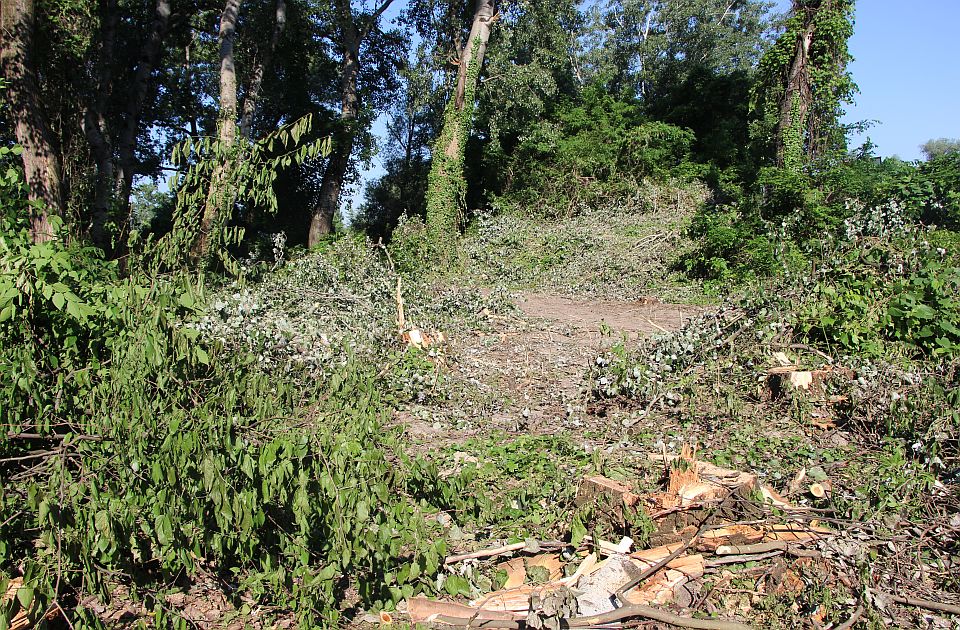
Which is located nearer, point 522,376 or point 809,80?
point 522,376

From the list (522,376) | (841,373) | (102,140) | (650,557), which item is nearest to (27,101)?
(102,140)

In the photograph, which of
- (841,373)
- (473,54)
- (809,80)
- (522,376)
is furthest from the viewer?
(473,54)

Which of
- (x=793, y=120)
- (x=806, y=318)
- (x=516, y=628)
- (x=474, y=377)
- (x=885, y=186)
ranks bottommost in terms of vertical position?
(x=516, y=628)

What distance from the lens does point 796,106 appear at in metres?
12.5

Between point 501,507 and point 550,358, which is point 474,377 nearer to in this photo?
point 550,358

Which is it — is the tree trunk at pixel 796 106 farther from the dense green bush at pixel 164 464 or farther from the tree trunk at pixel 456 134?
the dense green bush at pixel 164 464

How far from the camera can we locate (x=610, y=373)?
16.7 ft

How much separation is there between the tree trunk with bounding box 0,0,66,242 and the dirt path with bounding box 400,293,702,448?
454 cm

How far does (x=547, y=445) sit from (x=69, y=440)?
2.84m

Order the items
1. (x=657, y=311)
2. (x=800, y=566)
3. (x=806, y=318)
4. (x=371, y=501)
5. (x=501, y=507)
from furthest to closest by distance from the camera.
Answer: (x=657, y=311) → (x=806, y=318) → (x=501, y=507) → (x=800, y=566) → (x=371, y=501)

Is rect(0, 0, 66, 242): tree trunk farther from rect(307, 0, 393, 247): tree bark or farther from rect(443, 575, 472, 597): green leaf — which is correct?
rect(307, 0, 393, 247): tree bark

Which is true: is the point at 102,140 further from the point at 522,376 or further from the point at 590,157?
the point at 590,157

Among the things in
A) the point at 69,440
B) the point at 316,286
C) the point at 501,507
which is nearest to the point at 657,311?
the point at 316,286

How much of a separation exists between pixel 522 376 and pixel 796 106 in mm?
10071
